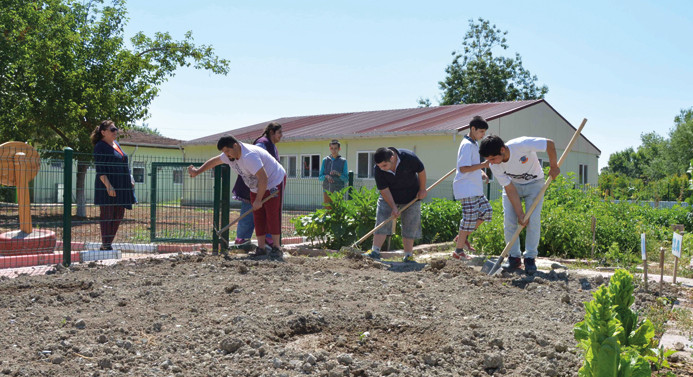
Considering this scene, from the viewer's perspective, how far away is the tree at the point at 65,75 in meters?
14.6

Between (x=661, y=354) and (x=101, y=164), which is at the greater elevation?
(x=101, y=164)

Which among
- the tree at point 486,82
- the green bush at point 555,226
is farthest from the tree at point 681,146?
the green bush at point 555,226

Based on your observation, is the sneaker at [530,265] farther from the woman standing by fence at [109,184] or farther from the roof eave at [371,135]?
the roof eave at [371,135]

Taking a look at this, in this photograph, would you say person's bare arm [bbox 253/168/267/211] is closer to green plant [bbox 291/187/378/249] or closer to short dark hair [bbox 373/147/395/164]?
short dark hair [bbox 373/147/395/164]

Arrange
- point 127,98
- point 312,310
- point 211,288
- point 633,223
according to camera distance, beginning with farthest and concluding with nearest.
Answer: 1. point 127,98
2. point 633,223
3. point 211,288
4. point 312,310

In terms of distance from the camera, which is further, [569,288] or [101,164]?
[101,164]

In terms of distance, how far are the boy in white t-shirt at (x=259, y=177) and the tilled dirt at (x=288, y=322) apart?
1342mm

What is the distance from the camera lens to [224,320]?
12.4 ft

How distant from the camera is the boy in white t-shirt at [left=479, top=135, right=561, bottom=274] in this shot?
5738 mm

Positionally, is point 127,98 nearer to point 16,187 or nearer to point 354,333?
point 16,187

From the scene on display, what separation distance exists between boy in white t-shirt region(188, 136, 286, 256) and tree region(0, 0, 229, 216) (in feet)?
27.2

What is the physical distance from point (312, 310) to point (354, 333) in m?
0.45

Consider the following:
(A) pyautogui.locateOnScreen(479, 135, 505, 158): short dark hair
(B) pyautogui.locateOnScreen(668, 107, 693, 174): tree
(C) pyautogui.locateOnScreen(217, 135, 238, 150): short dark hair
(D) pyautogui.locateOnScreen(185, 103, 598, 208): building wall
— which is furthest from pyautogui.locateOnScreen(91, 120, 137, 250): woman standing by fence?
(B) pyautogui.locateOnScreen(668, 107, 693, 174): tree

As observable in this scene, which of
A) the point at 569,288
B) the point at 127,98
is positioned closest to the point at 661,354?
the point at 569,288
